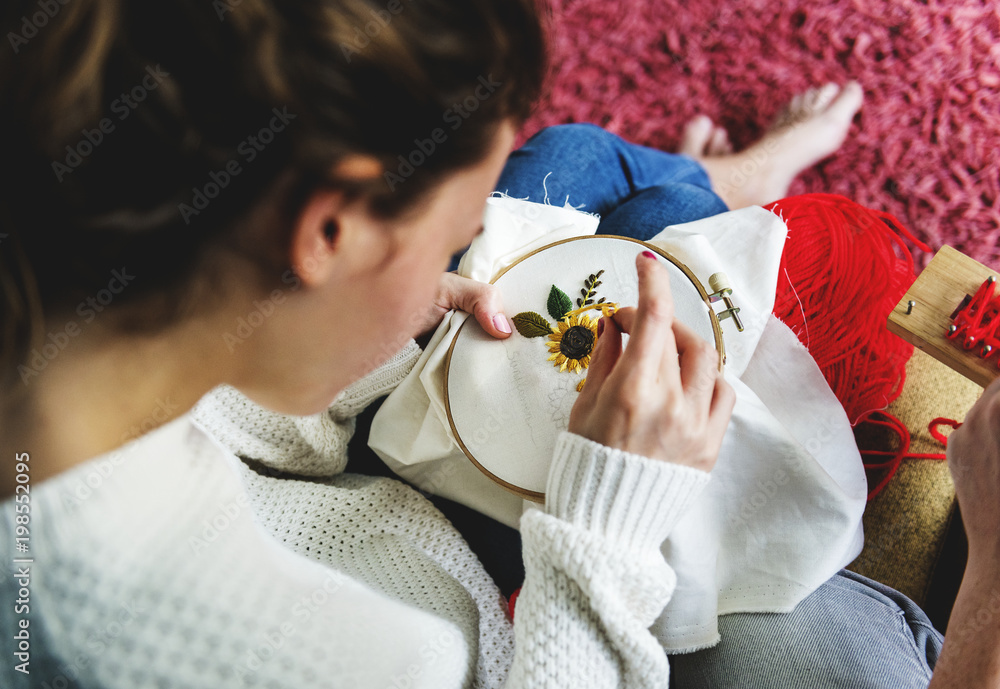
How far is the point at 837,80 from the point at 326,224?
1.12 m

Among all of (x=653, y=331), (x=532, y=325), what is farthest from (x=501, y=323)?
(x=653, y=331)

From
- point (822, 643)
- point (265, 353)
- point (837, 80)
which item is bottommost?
point (822, 643)

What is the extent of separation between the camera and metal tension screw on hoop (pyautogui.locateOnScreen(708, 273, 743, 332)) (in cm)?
60

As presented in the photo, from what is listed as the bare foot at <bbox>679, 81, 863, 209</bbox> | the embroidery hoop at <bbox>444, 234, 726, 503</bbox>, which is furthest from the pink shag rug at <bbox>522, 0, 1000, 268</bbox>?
the embroidery hoop at <bbox>444, 234, 726, 503</bbox>

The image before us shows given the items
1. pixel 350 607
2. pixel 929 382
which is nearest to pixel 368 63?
pixel 350 607

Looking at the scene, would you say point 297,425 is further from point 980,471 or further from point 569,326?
point 980,471

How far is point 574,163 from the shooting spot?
33.2 inches

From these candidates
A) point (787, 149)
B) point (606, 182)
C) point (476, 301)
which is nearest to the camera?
point (476, 301)

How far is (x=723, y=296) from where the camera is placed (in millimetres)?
606

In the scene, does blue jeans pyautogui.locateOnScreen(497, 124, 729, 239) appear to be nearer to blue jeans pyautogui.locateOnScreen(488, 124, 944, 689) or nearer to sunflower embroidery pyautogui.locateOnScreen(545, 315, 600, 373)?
blue jeans pyautogui.locateOnScreen(488, 124, 944, 689)

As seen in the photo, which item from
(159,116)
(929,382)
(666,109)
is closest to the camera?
(159,116)

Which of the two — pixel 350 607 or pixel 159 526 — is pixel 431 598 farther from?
pixel 159 526

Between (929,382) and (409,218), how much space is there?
699mm

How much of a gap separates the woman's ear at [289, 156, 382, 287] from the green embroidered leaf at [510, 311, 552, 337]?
292mm
